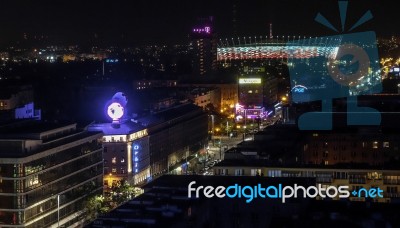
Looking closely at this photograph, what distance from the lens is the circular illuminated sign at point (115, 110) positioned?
2064cm

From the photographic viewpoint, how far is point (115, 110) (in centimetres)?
2072

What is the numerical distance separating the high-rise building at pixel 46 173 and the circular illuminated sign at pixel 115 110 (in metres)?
3.42

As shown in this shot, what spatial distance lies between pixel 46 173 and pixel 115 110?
6.16 metres

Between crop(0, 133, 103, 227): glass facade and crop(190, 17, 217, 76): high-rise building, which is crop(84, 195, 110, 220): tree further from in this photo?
crop(190, 17, 217, 76): high-rise building

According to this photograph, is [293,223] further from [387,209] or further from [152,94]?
[152,94]

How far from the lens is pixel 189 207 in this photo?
34.4 feet

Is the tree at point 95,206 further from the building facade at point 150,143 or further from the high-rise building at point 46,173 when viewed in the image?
the building facade at point 150,143

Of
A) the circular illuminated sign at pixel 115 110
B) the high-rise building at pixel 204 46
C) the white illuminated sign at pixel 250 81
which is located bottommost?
the circular illuminated sign at pixel 115 110

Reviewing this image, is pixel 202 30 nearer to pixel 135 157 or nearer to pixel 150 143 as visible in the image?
pixel 150 143

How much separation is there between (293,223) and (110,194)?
29.8ft

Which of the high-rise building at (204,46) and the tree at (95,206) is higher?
the high-rise building at (204,46)

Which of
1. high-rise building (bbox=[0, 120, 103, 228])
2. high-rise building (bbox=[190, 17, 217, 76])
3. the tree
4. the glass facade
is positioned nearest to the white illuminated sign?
high-rise building (bbox=[190, 17, 217, 76])

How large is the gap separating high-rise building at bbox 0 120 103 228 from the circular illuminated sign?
3415mm

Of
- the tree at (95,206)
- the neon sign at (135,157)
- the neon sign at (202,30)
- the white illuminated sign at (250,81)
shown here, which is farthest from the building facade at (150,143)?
the neon sign at (202,30)
